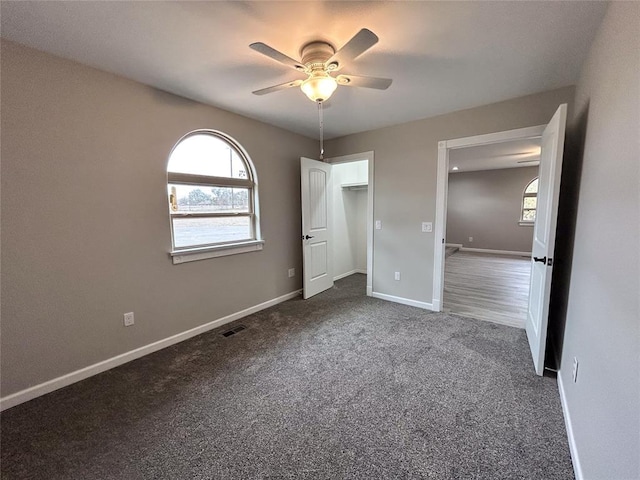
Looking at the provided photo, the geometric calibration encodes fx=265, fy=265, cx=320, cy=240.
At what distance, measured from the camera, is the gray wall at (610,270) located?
3.03 feet

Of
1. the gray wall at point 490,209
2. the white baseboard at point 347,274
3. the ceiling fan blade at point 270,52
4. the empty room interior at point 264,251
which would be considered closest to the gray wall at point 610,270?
the empty room interior at point 264,251

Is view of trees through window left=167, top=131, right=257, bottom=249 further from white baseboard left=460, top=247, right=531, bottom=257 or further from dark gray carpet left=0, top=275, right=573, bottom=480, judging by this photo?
Result: white baseboard left=460, top=247, right=531, bottom=257

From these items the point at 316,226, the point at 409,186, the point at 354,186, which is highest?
the point at 354,186

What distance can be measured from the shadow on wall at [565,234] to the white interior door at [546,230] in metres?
0.13

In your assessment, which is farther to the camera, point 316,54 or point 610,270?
point 316,54

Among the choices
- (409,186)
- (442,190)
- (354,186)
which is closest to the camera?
(442,190)

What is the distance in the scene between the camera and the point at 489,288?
4.36 metres

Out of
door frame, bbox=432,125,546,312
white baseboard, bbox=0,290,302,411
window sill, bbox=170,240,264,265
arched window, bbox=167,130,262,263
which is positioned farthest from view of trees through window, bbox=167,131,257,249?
door frame, bbox=432,125,546,312

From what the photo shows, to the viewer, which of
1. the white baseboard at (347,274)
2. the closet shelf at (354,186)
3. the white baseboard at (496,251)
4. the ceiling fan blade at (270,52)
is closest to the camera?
the ceiling fan blade at (270,52)

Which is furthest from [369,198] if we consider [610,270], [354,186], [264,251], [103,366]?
[103,366]

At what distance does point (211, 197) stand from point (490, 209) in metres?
7.65

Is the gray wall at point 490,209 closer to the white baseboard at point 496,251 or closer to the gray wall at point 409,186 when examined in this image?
the white baseboard at point 496,251

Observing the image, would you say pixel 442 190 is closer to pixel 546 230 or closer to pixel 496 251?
pixel 546 230

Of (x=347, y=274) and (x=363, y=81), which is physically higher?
(x=363, y=81)
